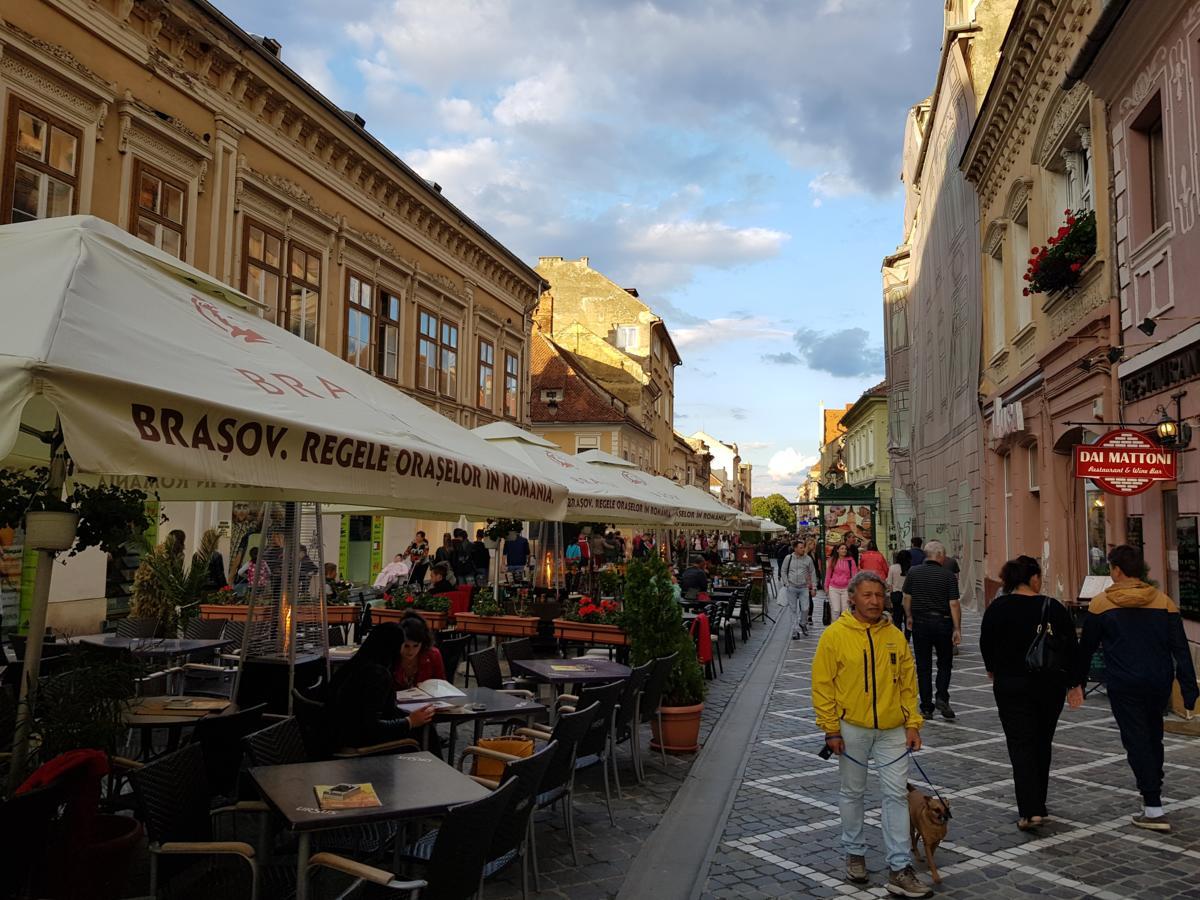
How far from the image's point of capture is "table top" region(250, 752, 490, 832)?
354 cm

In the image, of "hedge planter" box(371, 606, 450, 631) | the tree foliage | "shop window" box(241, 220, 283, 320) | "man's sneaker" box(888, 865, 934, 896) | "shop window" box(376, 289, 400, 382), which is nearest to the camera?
"man's sneaker" box(888, 865, 934, 896)

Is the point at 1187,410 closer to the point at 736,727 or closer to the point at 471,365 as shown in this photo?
the point at 736,727

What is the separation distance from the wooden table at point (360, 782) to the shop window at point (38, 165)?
11374 mm

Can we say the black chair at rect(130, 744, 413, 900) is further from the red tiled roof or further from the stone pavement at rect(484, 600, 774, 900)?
the red tiled roof

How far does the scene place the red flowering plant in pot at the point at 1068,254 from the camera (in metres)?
12.4

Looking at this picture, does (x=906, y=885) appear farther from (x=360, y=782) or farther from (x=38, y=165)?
(x=38, y=165)

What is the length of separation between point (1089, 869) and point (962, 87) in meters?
19.3

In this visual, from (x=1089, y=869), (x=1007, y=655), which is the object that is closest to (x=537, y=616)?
(x=1007, y=655)

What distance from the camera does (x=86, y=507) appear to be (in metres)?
4.02

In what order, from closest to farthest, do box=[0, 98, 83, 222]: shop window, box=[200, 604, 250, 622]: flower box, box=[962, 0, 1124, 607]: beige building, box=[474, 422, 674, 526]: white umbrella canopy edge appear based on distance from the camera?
box=[474, 422, 674, 526]: white umbrella canopy edge, box=[200, 604, 250, 622]: flower box, box=[962, 0, 1124, 607]: beige building, box=[0, 98, 83, 222]: shop window

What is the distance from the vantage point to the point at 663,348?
206 feet

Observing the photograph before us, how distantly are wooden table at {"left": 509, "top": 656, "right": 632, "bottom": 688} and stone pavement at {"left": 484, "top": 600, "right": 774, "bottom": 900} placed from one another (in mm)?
747

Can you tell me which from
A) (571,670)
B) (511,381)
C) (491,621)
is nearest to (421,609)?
(491,621)

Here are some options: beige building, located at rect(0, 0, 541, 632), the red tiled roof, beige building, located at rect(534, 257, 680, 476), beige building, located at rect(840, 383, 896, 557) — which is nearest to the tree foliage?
beige building, located at rect(840, 383, 896, 557)
